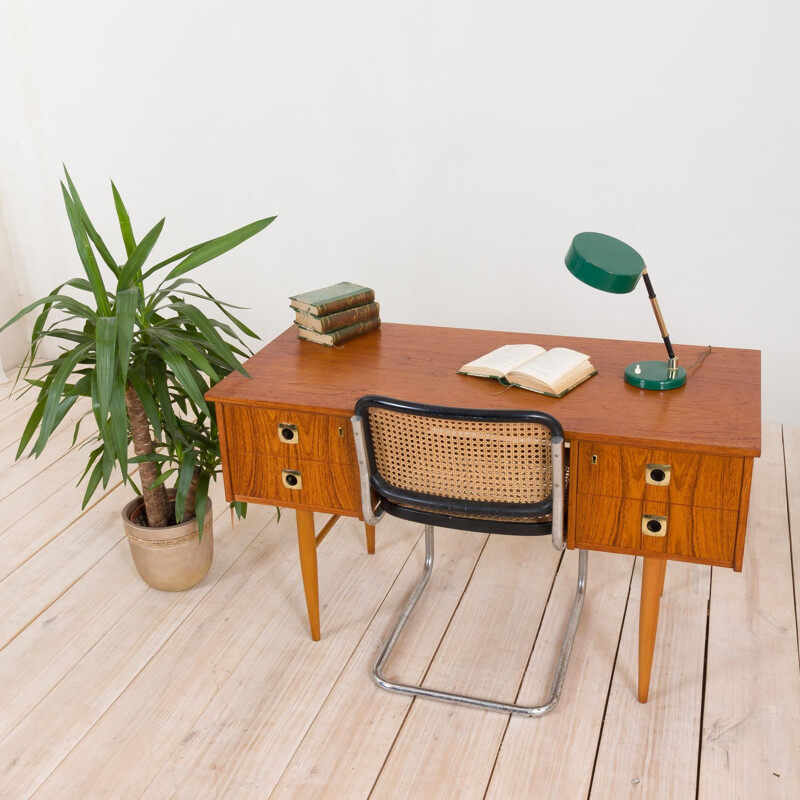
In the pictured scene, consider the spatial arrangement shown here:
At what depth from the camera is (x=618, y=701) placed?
2.12 meters

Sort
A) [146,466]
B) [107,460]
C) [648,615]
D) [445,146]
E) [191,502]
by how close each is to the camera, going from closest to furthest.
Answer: [648,615], [107,460], [146,466], [191,502], [445,146]

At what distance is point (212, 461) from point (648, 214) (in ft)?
6.32

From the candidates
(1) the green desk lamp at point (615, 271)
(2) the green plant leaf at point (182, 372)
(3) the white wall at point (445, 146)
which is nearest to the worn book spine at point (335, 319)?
(2) the green plant leaf at point (182, 372)

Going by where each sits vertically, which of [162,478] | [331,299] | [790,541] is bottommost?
[790,541]

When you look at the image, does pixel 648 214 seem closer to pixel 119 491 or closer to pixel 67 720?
pixel 119 491

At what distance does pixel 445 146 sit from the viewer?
11.6 feet

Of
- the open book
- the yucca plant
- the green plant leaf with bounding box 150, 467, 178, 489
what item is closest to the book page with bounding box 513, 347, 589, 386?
the open book

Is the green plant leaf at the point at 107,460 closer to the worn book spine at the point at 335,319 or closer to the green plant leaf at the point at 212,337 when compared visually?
the green plant leaf at the point at 212,337

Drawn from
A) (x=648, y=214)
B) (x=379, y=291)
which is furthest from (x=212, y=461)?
(x=648, y=214)

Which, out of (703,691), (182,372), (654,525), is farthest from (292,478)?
(703,691)

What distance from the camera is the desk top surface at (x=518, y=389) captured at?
1801 millimetres

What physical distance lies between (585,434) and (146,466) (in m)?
1.25

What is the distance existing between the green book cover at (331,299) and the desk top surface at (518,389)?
0.33ft

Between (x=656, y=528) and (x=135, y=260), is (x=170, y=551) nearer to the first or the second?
(x=135, y=260)
